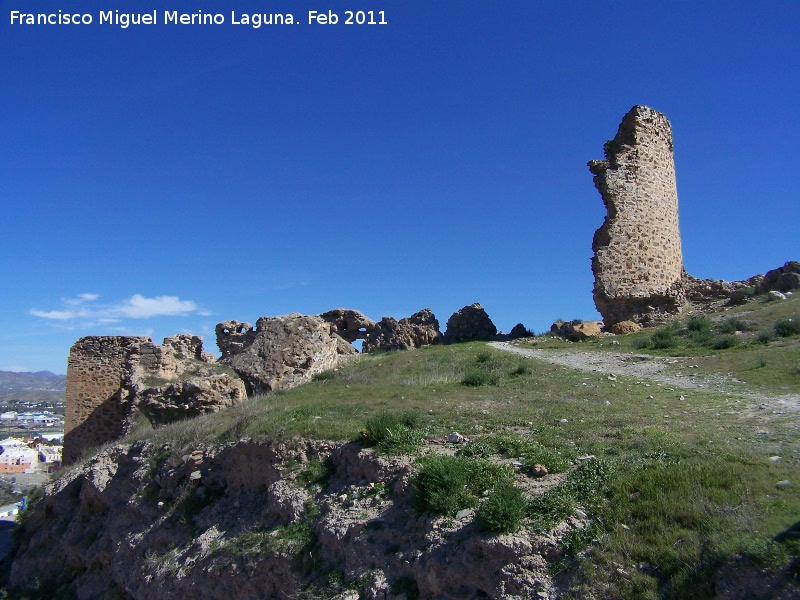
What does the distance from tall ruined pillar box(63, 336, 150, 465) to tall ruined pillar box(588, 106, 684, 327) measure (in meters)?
14.0

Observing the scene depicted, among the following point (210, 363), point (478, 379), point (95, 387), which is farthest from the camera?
point (210, 363)

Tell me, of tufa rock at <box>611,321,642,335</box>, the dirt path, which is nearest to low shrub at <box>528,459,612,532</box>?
the dirt path

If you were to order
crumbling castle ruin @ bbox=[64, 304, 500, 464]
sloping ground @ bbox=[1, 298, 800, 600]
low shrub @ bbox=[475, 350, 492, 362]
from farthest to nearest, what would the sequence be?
low shrub @ bbox=[475, 350, 492, 362], crumbling castle ruin @ bbox=[64, 304, 500, 464], sloping ground @ bbox=[1, 298, 800, 600]

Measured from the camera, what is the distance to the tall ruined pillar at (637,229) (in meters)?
19.4

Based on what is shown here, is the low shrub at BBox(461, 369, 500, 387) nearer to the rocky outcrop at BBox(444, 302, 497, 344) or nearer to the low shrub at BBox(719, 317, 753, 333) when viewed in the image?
the low shrub at BBox(719, 317, 753, 333)

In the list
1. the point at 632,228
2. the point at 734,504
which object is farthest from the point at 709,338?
the point at 734,504

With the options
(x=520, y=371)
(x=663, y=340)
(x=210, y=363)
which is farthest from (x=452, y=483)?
(x=210, y=363)

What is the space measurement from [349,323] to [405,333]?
3133 mm

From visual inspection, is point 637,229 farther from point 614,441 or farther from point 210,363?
point 614,441

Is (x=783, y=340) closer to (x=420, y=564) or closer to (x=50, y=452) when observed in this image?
(x=420, y=564)

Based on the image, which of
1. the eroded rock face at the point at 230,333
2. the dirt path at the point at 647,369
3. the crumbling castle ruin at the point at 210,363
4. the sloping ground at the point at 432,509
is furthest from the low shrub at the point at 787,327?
the eroded rock face at the point at 230,333

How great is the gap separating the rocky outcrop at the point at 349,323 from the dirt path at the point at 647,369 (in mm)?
6418

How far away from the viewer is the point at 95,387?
19406 millimetres

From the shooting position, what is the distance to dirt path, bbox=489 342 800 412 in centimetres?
901
